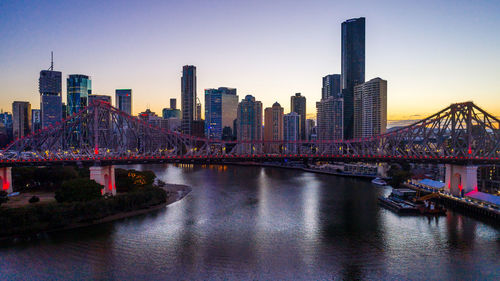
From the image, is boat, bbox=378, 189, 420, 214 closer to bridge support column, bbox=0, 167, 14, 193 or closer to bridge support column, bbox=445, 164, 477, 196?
bridge support column, bbox=445, 164, 477, 196

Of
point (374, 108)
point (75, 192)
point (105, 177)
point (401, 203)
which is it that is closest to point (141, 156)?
point (105, 177)

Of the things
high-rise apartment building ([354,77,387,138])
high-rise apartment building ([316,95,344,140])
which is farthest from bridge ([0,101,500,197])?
high-rise apartment building ([316,95,344,140])

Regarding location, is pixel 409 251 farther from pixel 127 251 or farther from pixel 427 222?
pixel 127 251

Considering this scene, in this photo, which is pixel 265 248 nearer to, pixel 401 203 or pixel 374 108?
pixel 401 203

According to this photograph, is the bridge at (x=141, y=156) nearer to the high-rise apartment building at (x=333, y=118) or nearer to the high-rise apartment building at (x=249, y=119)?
the high-rise apartment building at (x=333, y=118)

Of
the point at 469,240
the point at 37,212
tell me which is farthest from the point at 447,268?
the point at 37,212

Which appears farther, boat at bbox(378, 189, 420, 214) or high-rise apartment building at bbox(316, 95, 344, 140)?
high-rise apartment building at bbox(316, 95, 344, 140)
